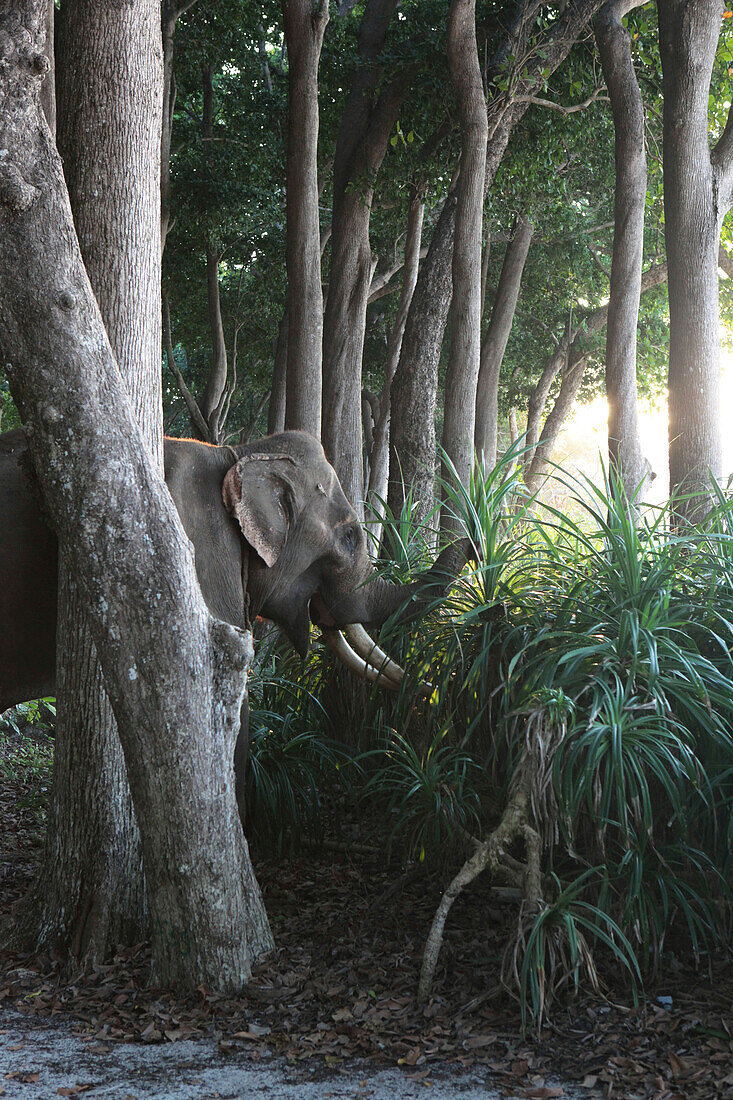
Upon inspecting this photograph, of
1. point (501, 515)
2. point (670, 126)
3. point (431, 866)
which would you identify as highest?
point (670, 126)

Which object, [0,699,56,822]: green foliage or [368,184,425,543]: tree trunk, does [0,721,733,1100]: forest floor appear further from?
[368,184,425,543]: tree trunk

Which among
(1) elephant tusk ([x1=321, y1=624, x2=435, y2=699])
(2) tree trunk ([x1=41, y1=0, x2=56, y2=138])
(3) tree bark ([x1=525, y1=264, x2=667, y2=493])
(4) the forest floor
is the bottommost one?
(4) the forest floor

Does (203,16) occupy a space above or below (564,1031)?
above

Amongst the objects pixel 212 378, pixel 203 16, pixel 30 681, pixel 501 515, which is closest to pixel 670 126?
pixel 501 515

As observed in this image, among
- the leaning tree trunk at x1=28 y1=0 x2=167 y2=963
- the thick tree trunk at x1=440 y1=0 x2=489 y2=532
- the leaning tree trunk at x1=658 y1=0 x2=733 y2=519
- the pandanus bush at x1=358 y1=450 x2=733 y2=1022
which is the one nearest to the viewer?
the pandanus bush at x1=358 y1=450 x2=733 y2=1022

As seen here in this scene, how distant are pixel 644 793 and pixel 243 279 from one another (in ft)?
60.3

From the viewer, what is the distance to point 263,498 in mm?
5676

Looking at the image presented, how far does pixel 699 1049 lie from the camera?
340cm

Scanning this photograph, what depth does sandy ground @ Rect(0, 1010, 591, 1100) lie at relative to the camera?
3.23 meters

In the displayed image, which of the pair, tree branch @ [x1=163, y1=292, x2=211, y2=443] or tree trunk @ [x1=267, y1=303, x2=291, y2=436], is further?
tree branch @ [x1=163, y1=292, x2=211, y2=443]

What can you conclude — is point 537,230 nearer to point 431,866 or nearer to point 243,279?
point 243,279

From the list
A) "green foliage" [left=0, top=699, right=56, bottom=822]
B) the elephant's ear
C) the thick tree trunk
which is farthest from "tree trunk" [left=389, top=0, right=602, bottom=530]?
"green foliage" [left=0, top=699, right=56, bottom=822]

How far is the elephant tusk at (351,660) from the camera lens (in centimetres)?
559

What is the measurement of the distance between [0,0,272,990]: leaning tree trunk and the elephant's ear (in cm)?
151
